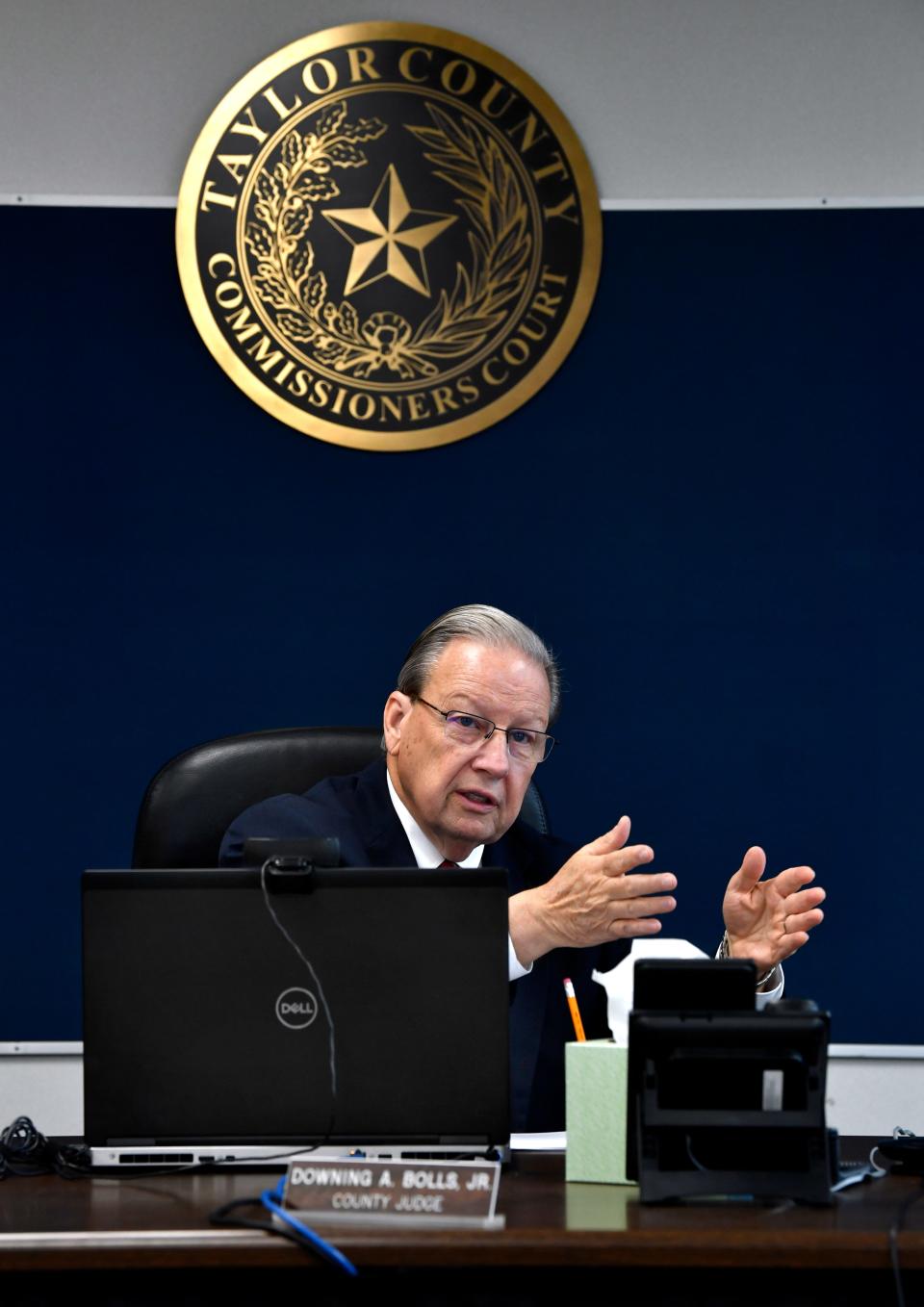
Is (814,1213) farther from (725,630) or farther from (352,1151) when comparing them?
(725,630)

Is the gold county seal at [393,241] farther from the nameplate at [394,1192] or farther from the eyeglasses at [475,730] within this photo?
the nameplate at [394,1192]

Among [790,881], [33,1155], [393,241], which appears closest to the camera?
[33,1155]

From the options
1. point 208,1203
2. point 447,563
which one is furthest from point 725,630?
point 208,1203

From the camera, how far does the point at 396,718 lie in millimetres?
2207

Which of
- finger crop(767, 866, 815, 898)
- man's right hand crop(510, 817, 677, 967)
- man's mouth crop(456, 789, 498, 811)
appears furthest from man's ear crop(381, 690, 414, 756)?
finger crop(767, 866, 815, 898)

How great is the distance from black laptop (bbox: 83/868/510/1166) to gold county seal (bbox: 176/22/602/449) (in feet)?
5.70

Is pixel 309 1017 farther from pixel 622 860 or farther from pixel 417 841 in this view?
pixel 417 841

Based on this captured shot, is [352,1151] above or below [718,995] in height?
below

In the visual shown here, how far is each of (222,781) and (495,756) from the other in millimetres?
393

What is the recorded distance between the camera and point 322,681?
10.1 ft

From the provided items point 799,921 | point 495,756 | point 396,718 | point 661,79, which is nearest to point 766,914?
point 799,921

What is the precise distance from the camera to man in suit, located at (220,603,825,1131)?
196 centimetres

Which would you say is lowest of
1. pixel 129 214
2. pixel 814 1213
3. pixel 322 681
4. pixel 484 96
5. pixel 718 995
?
pixel 814 1213

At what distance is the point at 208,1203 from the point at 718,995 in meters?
0.50
